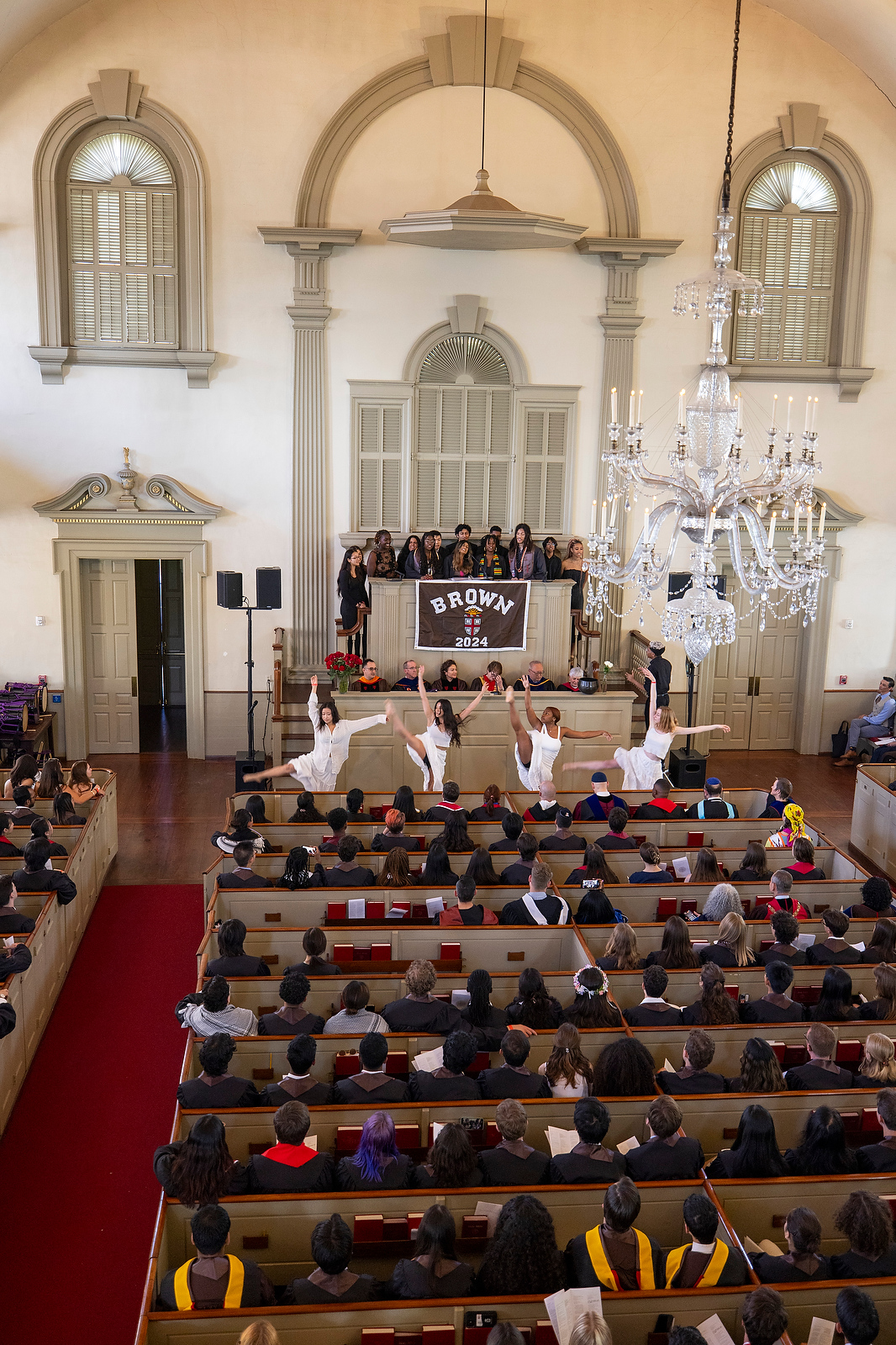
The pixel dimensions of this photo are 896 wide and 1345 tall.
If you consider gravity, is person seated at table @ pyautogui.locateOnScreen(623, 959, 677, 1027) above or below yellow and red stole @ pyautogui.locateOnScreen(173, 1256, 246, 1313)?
above

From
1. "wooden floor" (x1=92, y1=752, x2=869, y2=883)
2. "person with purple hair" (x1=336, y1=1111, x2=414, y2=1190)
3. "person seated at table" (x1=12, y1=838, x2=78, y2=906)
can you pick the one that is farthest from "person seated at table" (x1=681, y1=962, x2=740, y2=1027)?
"wooden floor" (x1=92, y1=752, x2=869, y2=883)

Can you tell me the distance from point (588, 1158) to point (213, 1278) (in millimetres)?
1649

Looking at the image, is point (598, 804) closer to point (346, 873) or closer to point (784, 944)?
point (346, 873)

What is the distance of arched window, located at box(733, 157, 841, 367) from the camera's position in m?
14.0

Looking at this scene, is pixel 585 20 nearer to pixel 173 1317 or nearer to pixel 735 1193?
pixel 735 1193

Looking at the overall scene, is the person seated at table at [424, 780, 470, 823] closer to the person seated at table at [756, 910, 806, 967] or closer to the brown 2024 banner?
the person seated at table at [756, 910, 806, 967]

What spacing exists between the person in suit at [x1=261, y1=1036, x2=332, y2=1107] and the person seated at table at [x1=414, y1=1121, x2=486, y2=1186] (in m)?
0.72

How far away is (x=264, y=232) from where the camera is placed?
1294cm

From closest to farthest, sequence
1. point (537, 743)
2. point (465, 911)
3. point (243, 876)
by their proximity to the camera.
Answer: point (465, 911)
point (243, 876)
point (537, 743)

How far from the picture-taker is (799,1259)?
4.34 m

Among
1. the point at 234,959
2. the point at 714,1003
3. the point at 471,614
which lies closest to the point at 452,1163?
the point at 714,1003

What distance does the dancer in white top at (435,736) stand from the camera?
10367 millimetres

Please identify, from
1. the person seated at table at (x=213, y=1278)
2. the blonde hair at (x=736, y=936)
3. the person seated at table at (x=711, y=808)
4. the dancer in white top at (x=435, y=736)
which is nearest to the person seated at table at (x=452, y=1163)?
the person seated at table at (x=213, y=1278)

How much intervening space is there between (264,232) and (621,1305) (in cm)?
1181
